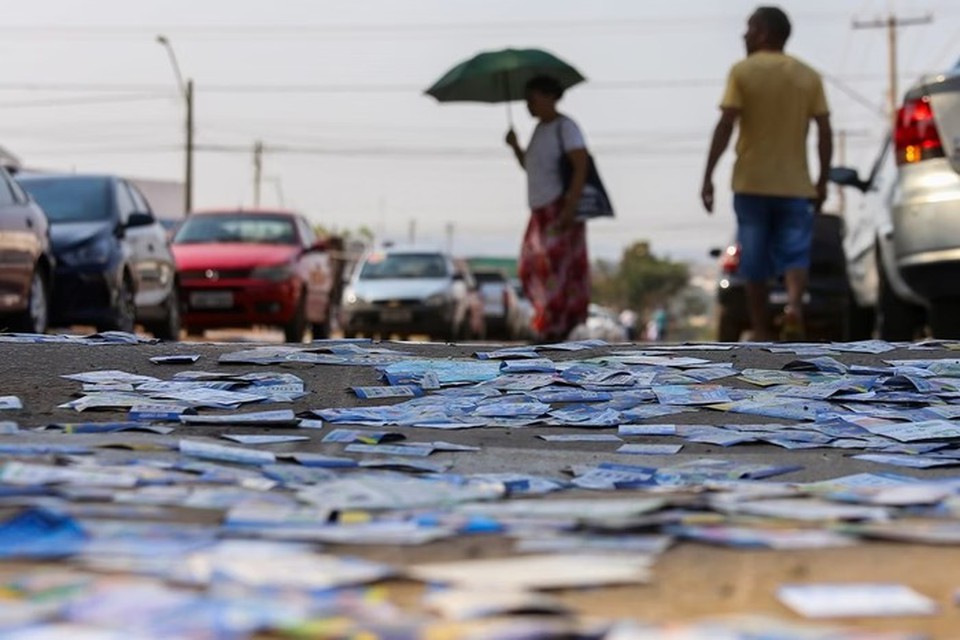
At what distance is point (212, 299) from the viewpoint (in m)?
16.3

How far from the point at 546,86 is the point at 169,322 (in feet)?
17.3

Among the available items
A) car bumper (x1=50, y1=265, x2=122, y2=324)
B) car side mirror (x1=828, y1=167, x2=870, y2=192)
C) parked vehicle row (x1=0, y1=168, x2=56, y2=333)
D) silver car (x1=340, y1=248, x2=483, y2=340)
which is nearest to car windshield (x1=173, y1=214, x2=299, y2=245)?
silver car (x1=340, y1=248, x2=483, y2=340)

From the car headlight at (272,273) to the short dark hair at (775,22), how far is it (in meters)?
8.21

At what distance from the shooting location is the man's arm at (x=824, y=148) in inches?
344

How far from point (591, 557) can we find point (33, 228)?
26.1 ft

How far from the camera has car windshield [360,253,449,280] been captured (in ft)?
72.5

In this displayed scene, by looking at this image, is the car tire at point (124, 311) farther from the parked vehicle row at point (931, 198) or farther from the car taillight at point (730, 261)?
the parked vehicle row at point (931, 198)

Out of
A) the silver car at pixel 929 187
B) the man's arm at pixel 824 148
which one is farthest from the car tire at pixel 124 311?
the silver car at pixel 929 187

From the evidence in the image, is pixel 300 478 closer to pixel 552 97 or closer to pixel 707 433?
pixel 707 433

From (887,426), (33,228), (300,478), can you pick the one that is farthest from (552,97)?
(300,478)

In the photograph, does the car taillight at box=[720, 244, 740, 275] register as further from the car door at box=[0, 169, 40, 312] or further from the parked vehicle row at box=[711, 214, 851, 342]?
the car door at box=[0, 169, 40, 312]

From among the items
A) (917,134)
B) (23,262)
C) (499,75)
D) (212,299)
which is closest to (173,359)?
(917,134)

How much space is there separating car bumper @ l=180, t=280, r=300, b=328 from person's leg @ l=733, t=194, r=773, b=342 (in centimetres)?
804

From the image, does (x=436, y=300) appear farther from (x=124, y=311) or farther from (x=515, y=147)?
(x=515, y=147)
